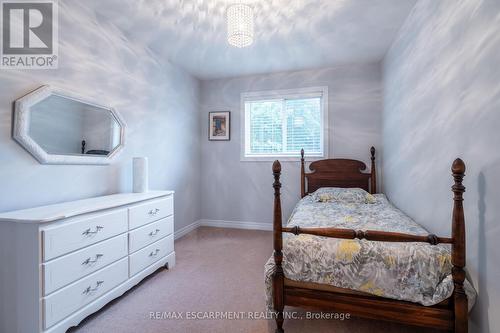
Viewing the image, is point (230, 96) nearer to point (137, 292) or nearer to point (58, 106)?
point (58, 106)

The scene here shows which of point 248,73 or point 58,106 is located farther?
point 248,73

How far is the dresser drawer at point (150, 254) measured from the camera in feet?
6.72

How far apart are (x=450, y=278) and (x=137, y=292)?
2.16 metres

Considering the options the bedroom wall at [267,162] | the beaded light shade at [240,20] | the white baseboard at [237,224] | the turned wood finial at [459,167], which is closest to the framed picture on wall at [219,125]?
the bedroom wall at [267,162]

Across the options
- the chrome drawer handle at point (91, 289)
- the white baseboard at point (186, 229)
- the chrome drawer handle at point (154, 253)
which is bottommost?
the white baseboard at point (186, 229)

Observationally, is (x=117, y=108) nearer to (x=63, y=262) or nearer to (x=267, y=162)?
(x=63, y=262)

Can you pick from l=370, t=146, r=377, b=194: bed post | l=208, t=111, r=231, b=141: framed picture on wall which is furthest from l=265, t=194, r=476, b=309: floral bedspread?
l=208, t=111, r=231, b=141: framed picture on wall

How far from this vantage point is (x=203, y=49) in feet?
9.61

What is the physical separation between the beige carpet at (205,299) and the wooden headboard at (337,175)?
3.63ft

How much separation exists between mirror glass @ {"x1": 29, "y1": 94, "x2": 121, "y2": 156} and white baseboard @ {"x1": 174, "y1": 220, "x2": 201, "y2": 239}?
154 cm

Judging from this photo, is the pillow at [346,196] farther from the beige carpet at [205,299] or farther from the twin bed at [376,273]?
the twin bed at [376,273]

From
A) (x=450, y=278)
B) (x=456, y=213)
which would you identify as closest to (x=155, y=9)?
(x=456, y=213)

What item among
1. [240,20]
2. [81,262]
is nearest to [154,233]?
[81,262]

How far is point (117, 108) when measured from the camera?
2.45 meters
